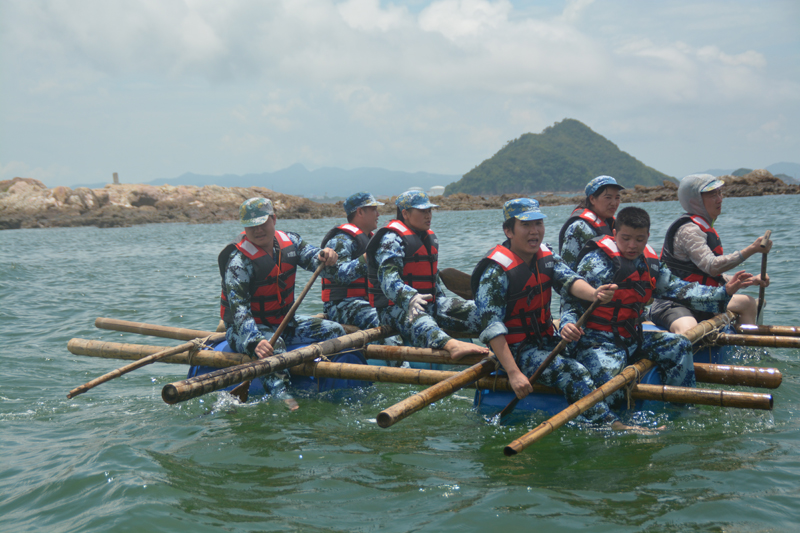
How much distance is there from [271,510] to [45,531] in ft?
4.80

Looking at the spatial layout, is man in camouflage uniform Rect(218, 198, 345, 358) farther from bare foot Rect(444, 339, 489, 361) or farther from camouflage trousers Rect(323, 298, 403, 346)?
bare foot Rect(444, 339, 489, 361)

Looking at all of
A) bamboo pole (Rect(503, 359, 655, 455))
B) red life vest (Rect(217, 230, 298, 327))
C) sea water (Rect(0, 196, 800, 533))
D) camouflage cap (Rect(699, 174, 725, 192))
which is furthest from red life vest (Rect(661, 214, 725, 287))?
red life vest (Rect(217, 230, 298, 327))

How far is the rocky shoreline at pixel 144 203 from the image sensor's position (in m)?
55.2

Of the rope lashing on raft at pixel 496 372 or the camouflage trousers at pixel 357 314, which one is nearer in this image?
the rope lashing on raft at pixel 496 372

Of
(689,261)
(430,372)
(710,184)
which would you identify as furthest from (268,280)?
(710,184)

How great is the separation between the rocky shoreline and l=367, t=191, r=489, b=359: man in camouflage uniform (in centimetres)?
5403

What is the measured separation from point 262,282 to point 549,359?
3.16 m

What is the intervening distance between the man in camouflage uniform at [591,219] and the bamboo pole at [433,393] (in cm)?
212

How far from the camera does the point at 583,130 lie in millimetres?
175625

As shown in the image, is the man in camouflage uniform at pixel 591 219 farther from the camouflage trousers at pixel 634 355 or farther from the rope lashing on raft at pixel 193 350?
the rope lashing on raft at pixel 193 350

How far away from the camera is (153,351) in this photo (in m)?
6.44

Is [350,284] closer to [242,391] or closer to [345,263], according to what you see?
[345,263]

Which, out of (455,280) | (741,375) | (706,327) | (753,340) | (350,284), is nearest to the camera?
(741,375)

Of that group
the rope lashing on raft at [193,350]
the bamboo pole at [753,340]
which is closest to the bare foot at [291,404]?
the rope lashing on raft at [193,350]
